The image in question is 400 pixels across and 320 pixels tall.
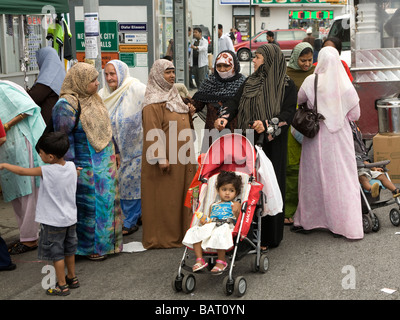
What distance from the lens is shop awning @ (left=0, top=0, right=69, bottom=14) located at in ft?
23.6

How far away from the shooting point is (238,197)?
5.66 m

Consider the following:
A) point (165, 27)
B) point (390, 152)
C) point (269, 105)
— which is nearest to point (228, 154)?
point (269, 105)

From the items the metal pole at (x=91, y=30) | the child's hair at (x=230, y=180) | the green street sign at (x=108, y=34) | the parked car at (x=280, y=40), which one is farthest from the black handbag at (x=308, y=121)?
the parked car at (x=280, y=40)

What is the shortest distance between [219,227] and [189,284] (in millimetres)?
498

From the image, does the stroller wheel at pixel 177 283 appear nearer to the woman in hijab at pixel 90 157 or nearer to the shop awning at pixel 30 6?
the woman in hijab at pixel 90 157

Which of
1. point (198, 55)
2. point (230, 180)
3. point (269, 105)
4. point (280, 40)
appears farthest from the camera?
point (280, 40)

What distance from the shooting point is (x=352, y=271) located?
18.7 ft

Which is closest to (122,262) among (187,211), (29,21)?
(187,211)

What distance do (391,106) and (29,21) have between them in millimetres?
5789

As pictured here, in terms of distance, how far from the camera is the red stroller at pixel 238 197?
5195 millimetres

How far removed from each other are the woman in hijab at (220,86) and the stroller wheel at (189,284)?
1787mm

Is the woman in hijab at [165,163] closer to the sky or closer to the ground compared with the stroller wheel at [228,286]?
closer to the sky

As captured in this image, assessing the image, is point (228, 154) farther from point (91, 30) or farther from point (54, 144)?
point (91, 30)

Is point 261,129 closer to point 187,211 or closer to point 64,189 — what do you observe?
point 187,211
